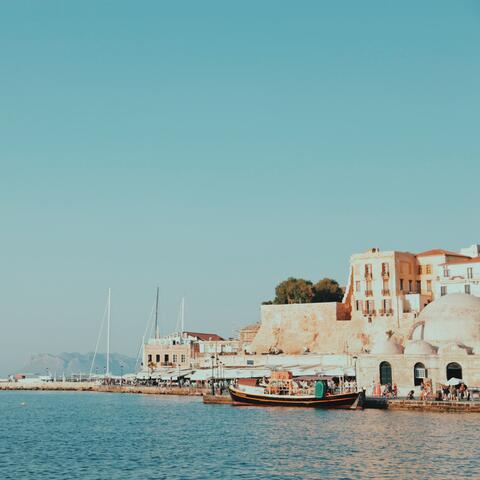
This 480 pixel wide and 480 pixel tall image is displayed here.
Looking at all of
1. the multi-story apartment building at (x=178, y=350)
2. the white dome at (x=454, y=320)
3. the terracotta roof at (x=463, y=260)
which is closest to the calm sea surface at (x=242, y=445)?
the white dome at (x=454, y=320)

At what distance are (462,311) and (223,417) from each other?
22885 millimetres

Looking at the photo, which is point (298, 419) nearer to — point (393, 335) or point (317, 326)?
point (393, 335)

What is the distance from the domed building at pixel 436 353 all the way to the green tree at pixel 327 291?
30858 mm

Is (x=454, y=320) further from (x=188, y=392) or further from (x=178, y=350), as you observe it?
(x=178, y=350)

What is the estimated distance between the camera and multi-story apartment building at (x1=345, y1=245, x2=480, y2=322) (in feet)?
244

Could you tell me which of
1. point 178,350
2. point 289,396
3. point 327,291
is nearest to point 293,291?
point 327,291

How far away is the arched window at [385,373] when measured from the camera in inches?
2379

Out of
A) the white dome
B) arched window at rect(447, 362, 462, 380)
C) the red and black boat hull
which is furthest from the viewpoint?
the white dome

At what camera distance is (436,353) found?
5938 cm

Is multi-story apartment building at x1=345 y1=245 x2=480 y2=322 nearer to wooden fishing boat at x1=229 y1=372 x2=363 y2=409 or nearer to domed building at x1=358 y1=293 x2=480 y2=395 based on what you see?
domed building at x1=358 y1=293 x2=480 y2=395

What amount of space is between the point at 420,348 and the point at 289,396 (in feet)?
34.6

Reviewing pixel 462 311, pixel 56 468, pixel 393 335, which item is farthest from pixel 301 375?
pixel 56 468

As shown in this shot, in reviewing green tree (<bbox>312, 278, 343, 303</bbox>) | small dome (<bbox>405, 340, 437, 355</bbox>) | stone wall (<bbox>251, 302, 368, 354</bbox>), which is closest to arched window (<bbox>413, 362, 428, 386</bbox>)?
small dome (<bbox>405, 340, 437, 355</bbox>)

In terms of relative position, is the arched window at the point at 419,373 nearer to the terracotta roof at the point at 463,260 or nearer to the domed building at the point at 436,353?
the domed building at the point at 436,353
